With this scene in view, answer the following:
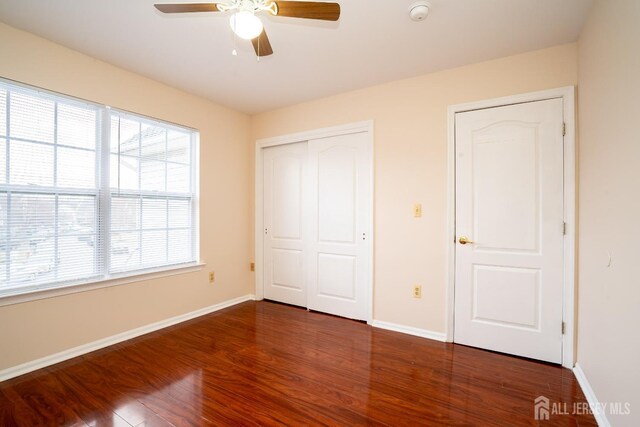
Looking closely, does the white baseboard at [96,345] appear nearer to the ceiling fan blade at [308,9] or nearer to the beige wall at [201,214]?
the beige wall at [201,214]

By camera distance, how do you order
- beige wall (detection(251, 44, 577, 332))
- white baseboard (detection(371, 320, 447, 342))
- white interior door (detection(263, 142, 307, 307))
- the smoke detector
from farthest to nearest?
1. white interior door (detection(263, 142, 307, 307))
2. white baseboard (detection(371, 320, 447, 342))
3. beige wall (detection(251, 44, 577, 332))
4. the smoke detector

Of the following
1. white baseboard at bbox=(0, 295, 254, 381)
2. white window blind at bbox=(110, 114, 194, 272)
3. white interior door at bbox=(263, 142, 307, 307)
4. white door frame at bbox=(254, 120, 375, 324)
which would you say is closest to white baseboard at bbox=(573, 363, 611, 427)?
white door frame at bbox=(254, 120, 375, 324)

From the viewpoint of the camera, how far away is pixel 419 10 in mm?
1854

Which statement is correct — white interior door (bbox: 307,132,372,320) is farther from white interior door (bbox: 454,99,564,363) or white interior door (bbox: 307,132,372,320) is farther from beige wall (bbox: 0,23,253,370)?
beige wall (bbox: 0,23,253,370)

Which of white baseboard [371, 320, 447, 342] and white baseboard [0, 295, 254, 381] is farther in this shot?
white baseboard [371, 320, 447, 342]

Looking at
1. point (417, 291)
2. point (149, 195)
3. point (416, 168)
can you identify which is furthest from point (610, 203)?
point (149, 195)

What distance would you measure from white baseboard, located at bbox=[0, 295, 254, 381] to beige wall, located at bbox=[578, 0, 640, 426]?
11.4 feet

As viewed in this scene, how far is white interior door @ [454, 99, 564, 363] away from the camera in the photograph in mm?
2260

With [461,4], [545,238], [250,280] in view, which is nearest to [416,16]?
[461,4]

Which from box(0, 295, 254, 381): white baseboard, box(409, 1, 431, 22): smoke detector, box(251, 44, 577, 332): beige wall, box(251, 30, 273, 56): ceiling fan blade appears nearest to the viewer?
box(251, 30, 273, 56): ceiling fan blade

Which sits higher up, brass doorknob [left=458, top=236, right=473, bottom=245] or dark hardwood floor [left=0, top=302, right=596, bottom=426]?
brass doorknob [left=458, top=236, right=473, bottom=245]

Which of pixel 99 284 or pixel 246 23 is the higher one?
pixel 246 23

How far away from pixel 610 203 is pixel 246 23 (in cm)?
219

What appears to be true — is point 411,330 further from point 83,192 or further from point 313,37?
point 83,192
